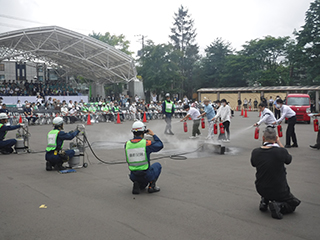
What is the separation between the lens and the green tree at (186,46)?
6544 cm

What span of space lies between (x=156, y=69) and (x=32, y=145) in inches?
1534

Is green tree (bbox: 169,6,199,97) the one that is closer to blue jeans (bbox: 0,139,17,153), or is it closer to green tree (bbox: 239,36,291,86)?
green tree (bbox: 239,36,291,86)

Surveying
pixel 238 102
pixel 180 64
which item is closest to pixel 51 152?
pixel 238 102

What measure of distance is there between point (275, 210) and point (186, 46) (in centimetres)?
6510

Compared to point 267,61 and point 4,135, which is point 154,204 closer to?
point 4,135

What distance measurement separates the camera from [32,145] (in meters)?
13.4

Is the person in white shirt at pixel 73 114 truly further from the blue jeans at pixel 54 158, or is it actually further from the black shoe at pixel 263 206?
the black shoe at pixel 263 206

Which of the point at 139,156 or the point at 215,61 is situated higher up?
the point at 215,61

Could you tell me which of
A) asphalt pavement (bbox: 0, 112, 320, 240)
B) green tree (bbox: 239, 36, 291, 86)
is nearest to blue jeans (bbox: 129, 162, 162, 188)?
asphalt pavement (bbox: 0, 112, 320, 240)

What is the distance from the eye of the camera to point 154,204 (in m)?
5.68

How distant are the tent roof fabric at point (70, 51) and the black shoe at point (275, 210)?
98.1 feet

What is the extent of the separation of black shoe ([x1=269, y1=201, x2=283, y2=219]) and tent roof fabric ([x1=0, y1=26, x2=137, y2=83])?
1177 inches

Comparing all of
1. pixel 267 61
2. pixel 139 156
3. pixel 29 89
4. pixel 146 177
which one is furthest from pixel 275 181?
pixel 267 61

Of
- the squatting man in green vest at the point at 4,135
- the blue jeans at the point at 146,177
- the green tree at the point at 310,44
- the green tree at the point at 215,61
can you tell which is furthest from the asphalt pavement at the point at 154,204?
the green tree at the point at 215,61
